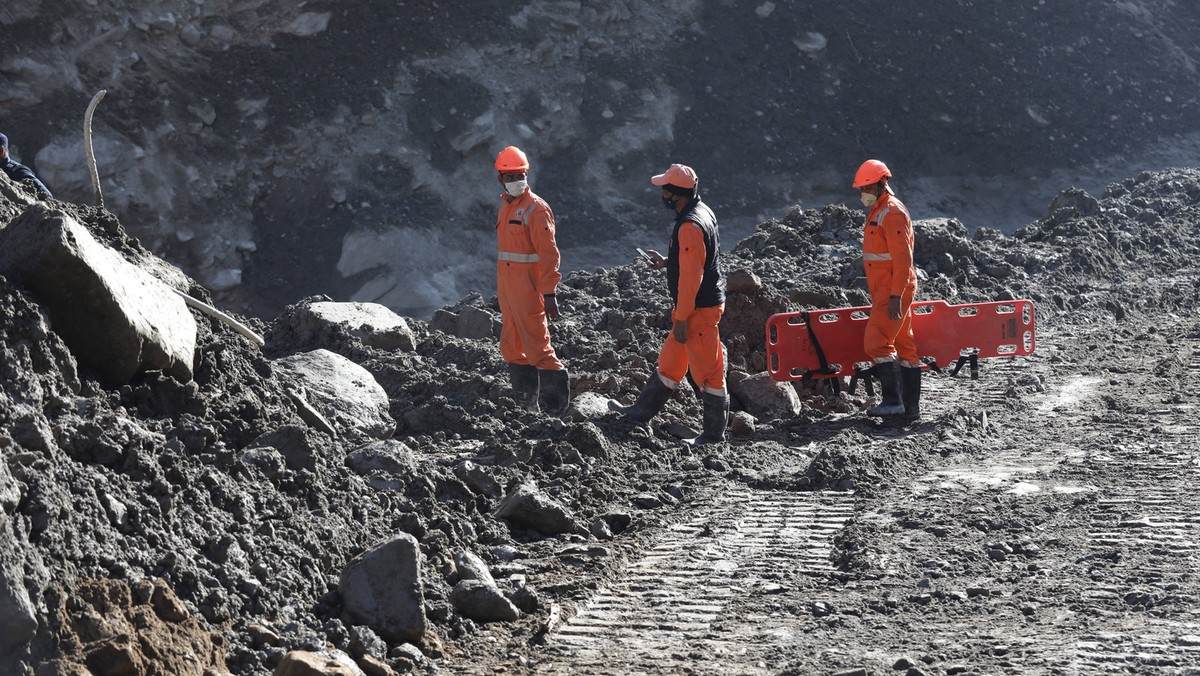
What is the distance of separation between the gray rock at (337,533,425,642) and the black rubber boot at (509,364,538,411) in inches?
123

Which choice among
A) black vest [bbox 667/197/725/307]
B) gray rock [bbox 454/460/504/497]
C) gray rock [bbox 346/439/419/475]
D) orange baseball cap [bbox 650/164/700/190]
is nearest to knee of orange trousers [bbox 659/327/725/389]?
black vest [bbox 667/197/725/307]

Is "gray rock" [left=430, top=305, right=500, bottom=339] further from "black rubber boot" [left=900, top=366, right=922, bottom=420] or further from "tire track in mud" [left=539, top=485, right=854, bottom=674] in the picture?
"tire track in mud" [left=539, top=485, right=854, bottom=674]

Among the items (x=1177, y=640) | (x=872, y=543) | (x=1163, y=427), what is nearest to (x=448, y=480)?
(x=872, y=543)

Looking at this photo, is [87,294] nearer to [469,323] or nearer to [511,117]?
[469,323]

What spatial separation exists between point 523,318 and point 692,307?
113 centimetres

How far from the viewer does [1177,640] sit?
13.8 ft

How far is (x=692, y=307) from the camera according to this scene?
689 centimetres

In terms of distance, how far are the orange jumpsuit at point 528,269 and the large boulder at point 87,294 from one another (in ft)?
8.55

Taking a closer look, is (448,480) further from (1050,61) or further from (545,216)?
(1050,61)

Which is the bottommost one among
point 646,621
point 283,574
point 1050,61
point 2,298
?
point 646,621

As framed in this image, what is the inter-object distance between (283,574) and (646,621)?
4.35 feet

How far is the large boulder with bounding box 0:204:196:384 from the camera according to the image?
4617mm

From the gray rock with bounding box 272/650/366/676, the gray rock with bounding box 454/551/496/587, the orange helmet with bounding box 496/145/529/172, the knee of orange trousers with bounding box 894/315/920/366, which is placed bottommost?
the gray rock with bounding box 454/551/496/587

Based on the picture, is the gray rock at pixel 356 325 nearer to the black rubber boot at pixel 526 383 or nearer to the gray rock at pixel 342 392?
the gray rock at pixel 342 392
